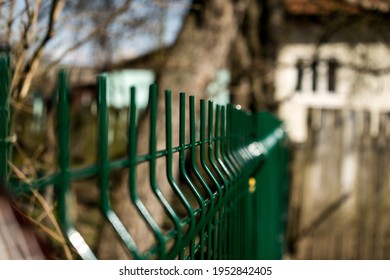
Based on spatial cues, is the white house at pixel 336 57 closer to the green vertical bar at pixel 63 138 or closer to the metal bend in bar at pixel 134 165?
the metal bend in bar at pixel 134 165

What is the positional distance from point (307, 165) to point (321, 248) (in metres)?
Result: 0.93

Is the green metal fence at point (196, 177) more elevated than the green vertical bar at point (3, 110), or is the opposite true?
the green vertical bar at point (3, 110)

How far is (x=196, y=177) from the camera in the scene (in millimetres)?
1456

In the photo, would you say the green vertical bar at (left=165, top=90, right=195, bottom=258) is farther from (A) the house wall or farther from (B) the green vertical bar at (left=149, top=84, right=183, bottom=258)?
(A) the house wall

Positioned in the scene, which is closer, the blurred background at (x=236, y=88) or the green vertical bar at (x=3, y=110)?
the green vertical bar at (x=3, y=110)

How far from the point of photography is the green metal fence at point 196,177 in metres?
0.67

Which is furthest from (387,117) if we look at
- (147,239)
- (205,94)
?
(147,239)

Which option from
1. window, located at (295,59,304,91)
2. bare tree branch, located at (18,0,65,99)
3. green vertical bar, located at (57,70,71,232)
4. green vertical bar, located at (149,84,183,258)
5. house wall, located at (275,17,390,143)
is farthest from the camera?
house wall, located at (275,17,390,143)

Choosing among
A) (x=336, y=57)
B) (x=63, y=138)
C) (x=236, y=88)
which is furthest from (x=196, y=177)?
(x=336, y=57)

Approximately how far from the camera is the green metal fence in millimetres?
673

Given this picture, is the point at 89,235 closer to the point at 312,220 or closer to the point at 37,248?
the point at 312,220

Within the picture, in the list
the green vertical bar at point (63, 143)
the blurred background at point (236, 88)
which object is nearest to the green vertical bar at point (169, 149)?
the green vertical bar at point (63, 143)

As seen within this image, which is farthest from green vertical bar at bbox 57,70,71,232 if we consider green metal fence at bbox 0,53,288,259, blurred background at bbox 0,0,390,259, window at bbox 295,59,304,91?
window at bbox 295,59,304,91
